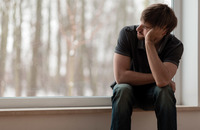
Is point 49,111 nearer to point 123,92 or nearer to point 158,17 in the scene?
point 123,92

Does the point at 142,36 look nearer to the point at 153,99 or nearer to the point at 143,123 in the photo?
the point at 153,99

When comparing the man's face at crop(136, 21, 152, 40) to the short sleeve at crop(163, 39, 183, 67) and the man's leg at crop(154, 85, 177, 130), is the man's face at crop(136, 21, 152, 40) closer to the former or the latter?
the short sleeve at crop(163, 39, 183, 67)

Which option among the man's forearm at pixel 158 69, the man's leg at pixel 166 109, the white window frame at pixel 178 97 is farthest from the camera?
the white window frame at pixel 178 97

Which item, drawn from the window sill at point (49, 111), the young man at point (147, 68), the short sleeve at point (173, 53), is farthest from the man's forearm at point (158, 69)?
the window sill at point (49, 111)

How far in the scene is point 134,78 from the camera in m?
1.72

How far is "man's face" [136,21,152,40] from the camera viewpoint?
1764 mm

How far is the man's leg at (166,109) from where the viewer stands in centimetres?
149

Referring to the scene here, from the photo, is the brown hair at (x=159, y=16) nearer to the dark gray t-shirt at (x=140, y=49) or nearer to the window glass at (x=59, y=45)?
the dark gray t-shirt at (x=140, y=49)

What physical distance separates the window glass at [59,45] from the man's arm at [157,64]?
0.49 metres

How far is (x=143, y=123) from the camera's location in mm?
1938

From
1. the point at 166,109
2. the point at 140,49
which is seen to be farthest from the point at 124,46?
the point at 166,109

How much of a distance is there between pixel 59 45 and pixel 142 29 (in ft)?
2.20

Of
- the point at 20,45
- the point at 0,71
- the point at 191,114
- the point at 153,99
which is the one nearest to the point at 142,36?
the point at 153,99

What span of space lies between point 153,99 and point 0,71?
115 centimetres
